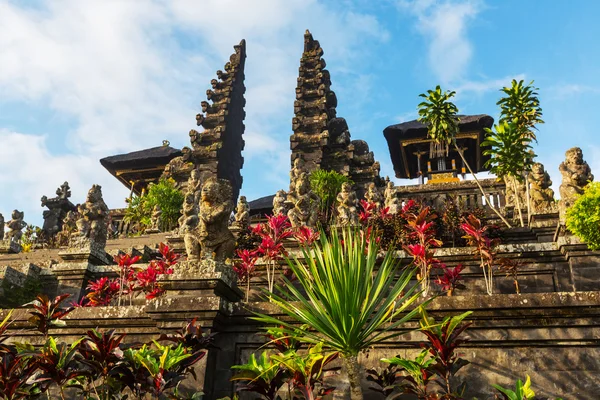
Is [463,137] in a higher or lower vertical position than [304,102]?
lower

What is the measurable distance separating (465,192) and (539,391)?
11633 mm

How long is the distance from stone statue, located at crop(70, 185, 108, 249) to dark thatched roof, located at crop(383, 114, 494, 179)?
17526 mm

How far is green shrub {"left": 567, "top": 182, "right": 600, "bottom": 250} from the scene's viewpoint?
20.9 ft

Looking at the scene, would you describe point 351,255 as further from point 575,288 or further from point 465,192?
point 465,192

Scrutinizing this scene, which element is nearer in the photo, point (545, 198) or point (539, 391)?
point (539, 391)

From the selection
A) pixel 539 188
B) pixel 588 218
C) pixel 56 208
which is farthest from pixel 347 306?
pixel 56 208

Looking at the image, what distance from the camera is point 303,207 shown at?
32.5ft

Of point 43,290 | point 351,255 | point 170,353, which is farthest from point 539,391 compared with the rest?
point 43,290

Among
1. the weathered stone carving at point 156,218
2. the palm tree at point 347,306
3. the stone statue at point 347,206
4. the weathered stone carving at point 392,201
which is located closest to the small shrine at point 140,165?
the weathered stone carving at point 156,218

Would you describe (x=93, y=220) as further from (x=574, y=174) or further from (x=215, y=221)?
(x=574, y=174)

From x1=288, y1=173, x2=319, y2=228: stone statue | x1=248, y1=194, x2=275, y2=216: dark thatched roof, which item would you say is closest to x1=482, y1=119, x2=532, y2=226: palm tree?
x1=288, y1=173, x2=319, y2=228: stone statue

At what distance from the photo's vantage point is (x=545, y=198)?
1166 centimetres

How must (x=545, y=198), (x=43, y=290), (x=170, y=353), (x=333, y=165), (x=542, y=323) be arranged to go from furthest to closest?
(x=333, y=165), (x=545, y=198), (x=43, y=290), (x=542, y=323), (x=170, y=353)

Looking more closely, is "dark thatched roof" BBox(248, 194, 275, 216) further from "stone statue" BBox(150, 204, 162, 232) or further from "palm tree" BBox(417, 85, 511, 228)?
"palm tree" BBox(417, 85, 511, 228)
